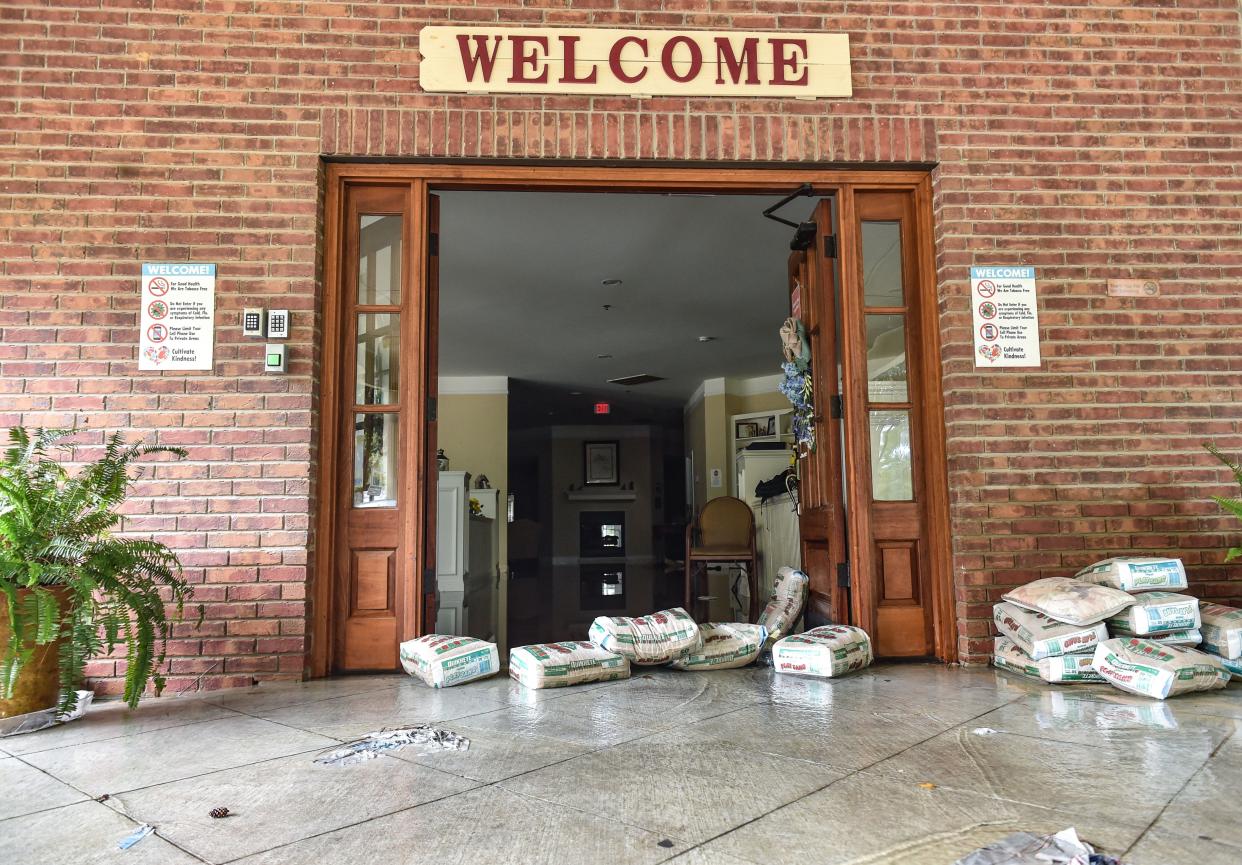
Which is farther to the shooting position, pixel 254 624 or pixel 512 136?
pixel 512 136

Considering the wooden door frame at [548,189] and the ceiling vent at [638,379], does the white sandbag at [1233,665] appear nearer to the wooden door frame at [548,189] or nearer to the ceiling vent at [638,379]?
the wooden door frame at [548,189]

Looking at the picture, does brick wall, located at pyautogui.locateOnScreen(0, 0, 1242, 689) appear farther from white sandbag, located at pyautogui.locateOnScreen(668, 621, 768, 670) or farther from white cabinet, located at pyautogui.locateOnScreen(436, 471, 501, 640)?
white cabinet, located at pyautogui.locateOnScreen(436, 471, 501, 640)

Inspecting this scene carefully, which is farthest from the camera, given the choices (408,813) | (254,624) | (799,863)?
(254,624)

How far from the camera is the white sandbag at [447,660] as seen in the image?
9.73ft

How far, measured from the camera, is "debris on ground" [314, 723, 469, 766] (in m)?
2.06

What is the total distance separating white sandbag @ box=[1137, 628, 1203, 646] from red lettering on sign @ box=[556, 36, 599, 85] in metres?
3.04

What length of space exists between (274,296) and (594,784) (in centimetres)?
233

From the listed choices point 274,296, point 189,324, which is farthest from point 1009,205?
point 189,324

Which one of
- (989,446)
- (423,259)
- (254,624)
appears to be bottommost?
(254,624)

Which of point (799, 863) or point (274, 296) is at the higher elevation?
point (274, 296)

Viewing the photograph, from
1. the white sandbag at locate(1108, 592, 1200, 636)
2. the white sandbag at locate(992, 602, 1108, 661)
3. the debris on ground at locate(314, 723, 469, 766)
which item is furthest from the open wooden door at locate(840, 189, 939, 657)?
the debris on ground at locate(314, 723, 469, 766)

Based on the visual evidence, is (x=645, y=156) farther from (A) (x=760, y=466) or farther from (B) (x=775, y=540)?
(A) (x=760, y=466)

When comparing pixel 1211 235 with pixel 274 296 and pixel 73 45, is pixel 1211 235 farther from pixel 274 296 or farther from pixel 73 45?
pixel 73 45

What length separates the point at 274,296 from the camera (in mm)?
3203
